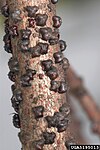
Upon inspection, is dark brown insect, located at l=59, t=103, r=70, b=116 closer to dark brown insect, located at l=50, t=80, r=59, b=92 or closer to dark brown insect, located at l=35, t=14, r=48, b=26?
dark brown insect, located at l=50, t=80, r=59, b=92

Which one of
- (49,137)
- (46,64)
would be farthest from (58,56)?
(49,137)

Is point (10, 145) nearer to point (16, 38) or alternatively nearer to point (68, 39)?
point (68, 39)

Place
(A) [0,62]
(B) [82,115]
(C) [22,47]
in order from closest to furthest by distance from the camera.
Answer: (C) [22,47], (A) [0,62], (B) [82,115]

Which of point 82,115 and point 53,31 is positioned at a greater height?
point 53,31

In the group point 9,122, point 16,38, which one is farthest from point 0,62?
point 16,38

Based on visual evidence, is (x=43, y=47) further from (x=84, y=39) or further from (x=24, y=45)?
(x=84, y=39)
